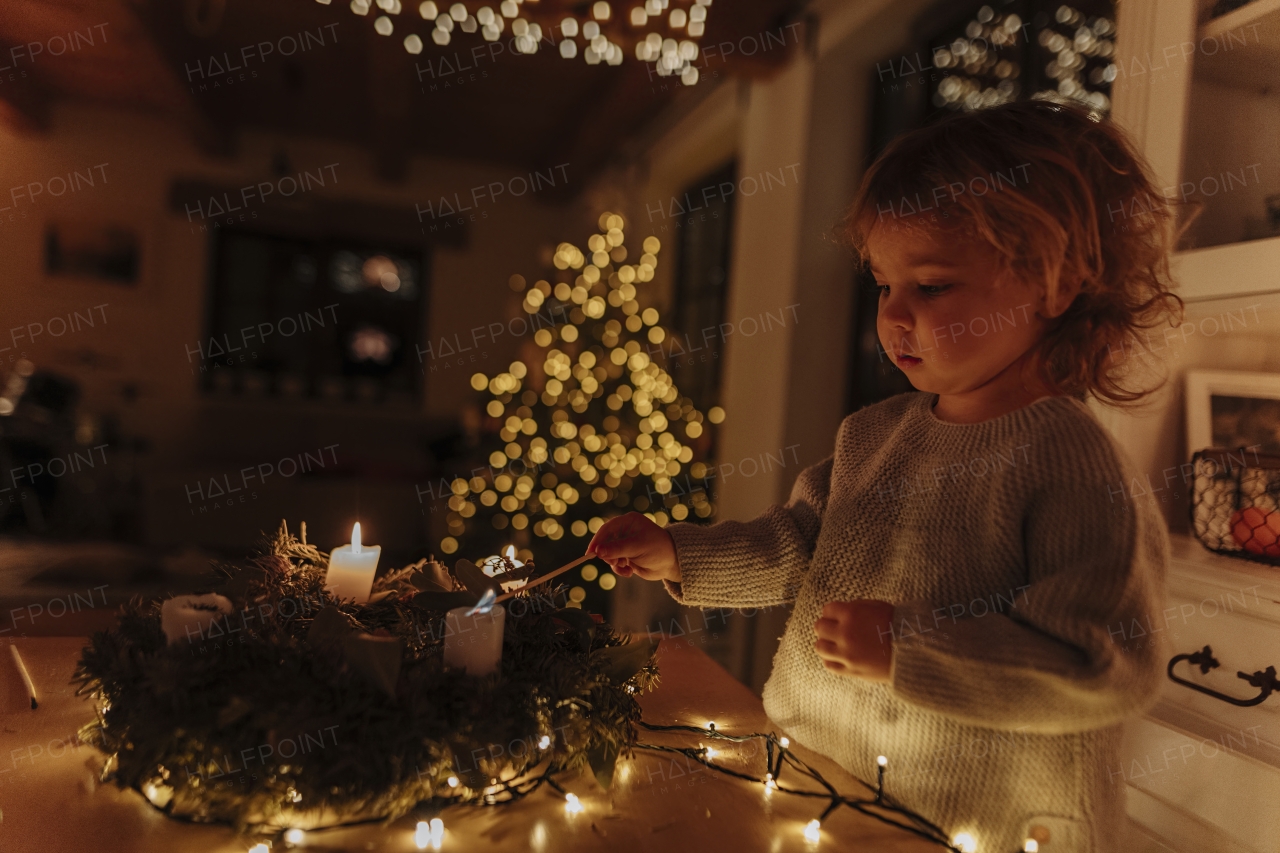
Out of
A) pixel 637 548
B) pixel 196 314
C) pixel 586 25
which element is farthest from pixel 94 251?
pixel 637 548

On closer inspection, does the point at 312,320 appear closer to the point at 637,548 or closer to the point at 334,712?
the point at 637,548

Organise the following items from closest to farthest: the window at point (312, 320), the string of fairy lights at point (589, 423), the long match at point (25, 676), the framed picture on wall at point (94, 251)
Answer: the long match at point (25, 676) → the string of fairy lights at point (589, 423) → the framed picture on wall at point (94, 251) → the window at point (312, 320)

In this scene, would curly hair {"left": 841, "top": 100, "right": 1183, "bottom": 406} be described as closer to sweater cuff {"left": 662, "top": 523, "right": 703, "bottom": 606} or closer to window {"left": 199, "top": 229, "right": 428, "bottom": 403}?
sweater cuff {"left": 662, "top": 523, "right": 703, "bottom": 606}

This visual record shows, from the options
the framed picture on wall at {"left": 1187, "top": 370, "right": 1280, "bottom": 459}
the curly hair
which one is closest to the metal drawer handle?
the framed picture on wall at {"left": 1187, "top": 370, "right": 1280, "bottom": 459}

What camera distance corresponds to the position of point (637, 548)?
898 millimetres

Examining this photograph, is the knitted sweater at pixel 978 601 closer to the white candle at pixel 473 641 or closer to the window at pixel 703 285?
the white candle at pixel 473 641

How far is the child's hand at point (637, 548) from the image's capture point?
0.90 m

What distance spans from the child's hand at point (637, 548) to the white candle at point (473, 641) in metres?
0.21

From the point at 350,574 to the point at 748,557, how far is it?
1.45ft

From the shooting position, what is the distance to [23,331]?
17.7 feet

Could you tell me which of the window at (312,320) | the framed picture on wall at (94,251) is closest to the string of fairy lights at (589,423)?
the window at (312,320)

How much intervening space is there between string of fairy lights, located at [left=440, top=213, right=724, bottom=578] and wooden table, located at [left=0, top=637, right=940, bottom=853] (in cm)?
216

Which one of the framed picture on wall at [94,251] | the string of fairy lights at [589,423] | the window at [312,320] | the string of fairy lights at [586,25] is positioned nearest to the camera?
the string of fairy lights at [586,25]

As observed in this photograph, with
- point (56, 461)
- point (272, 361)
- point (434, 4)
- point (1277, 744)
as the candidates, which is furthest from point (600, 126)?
point (1277, 744)
